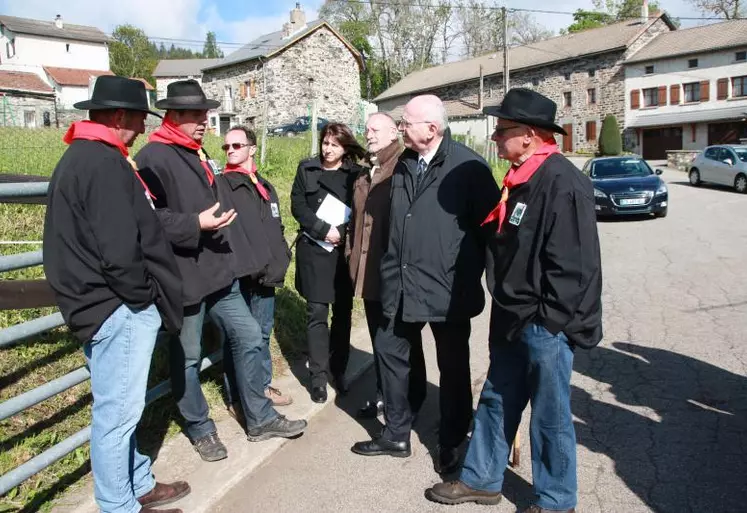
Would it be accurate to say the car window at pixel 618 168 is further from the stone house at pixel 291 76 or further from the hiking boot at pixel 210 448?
the stone house at pixel 291 76

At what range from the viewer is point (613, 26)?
5097 centimetres

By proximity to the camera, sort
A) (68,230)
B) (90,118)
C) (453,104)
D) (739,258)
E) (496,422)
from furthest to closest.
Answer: (453,104)
(739,258)
(496,422)
(90,118)
(68,230)

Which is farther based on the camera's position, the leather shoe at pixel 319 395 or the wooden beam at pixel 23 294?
the leather shoe at pixel 319 395

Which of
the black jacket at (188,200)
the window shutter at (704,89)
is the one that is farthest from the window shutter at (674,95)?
the black jacket at (188,200)

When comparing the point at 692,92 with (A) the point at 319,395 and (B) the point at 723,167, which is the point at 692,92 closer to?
(B) the point at 723,167

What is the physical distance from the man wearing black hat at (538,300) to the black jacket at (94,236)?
5.48 feet

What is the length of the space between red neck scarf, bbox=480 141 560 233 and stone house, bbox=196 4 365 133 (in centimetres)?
4466

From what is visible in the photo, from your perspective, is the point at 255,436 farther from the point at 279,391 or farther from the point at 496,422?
the point at 496,422

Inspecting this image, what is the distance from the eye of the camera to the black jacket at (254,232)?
4109mm

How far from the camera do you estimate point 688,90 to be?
45.9 metres

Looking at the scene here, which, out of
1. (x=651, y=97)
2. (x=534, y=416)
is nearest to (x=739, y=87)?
(x=651, y=97)

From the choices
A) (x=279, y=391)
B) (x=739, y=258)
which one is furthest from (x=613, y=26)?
(x=279, y=391)

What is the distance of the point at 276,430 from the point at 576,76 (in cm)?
5106

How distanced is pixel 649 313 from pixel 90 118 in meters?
6.14
